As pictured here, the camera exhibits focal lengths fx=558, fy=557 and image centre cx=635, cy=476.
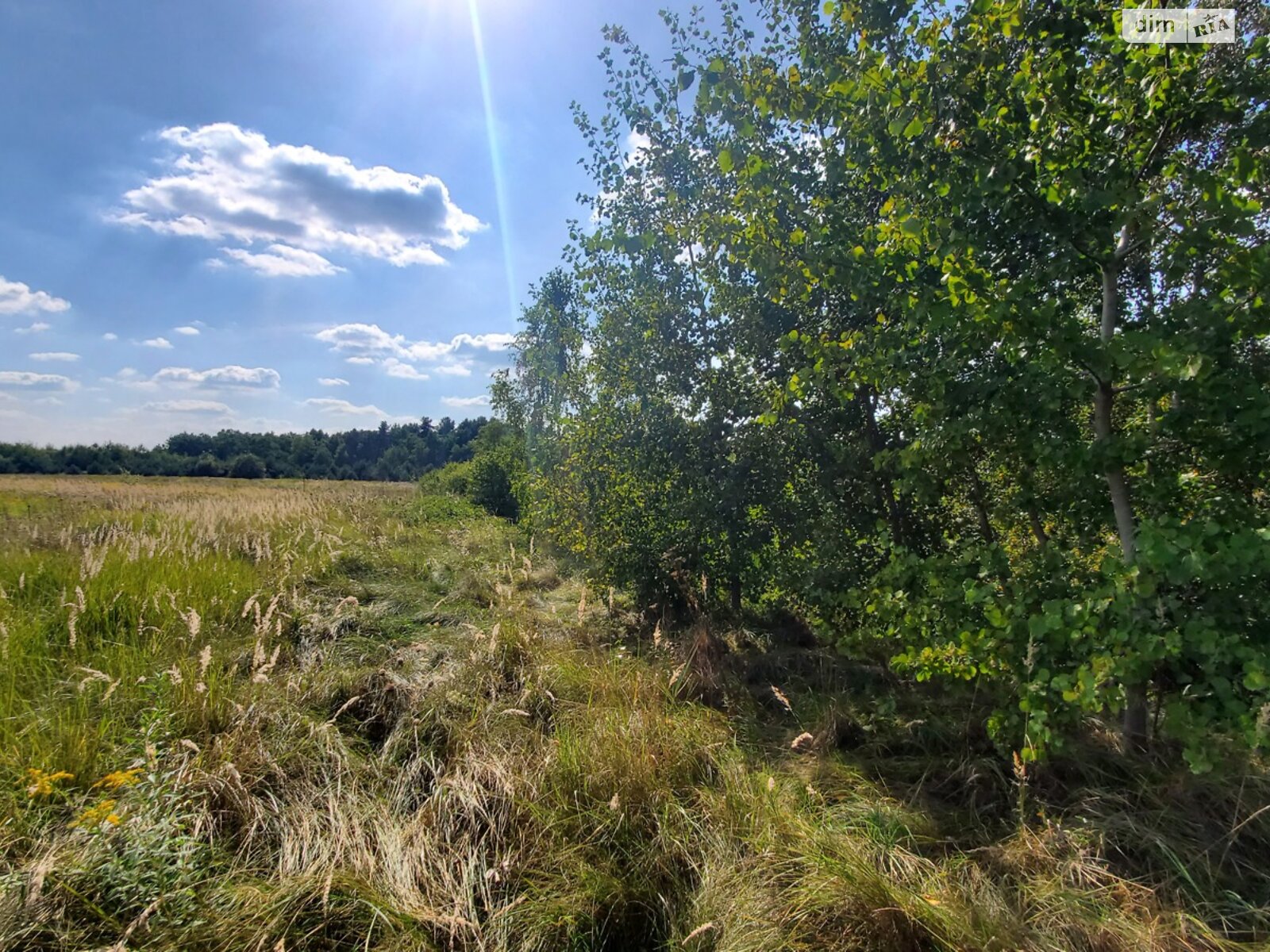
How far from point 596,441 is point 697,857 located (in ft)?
14.7

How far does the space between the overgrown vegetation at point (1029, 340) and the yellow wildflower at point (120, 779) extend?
11.7 ft

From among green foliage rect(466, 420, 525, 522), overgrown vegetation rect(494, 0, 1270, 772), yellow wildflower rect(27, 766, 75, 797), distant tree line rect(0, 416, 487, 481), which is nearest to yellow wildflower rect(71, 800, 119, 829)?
yellow wildflower rect(27, 766, 75, 797)

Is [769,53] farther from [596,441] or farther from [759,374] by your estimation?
[596,441]

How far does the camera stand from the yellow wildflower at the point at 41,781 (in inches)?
83.7

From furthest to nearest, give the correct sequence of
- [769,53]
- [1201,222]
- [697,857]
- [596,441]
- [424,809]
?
[596,441] → [769,53] → [424,809] → [697,857] → [1201,222]

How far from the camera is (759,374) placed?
16.7 feet

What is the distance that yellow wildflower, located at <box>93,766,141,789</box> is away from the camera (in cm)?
221

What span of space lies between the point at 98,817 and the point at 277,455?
3235 inches

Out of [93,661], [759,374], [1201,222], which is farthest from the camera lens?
[759,374]

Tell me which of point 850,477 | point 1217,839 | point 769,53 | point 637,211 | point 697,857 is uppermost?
point 769,53

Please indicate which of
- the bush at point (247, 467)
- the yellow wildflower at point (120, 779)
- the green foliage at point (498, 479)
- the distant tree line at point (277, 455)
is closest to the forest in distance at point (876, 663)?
the yellow wildflower at point (120, 779)

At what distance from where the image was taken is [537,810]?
262cm

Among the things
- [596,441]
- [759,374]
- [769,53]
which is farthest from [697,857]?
[769,53]

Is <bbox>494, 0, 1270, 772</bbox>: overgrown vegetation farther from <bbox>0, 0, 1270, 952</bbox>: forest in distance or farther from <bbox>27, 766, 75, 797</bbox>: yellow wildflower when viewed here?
<bbox>27, 766, 75, 797</bbox>: yellow wildflower
